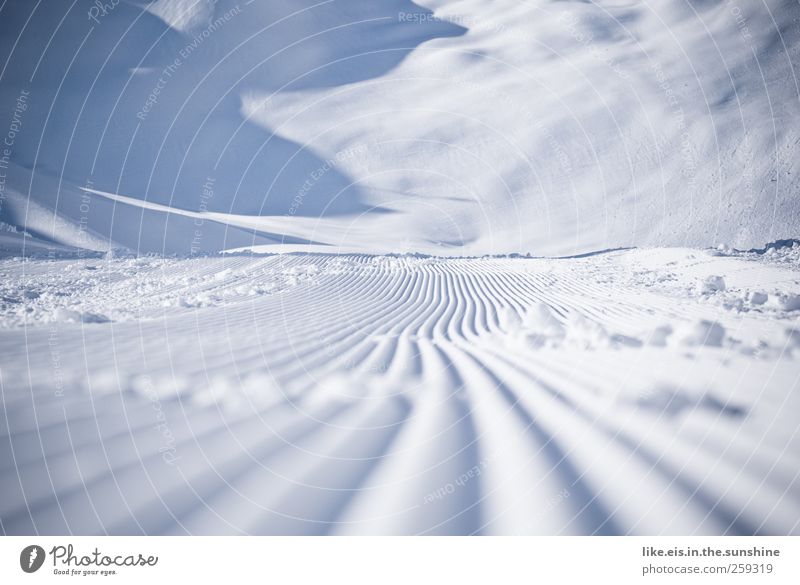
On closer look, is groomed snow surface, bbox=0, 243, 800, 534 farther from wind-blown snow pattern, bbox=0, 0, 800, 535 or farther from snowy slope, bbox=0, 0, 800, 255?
snowy slope, bbox=0, 0, 800, 255

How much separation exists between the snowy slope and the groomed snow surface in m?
1.68

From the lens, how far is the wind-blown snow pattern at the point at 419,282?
4.61 feet

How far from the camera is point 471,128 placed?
5258mm

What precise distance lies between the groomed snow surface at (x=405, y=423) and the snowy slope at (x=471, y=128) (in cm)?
168

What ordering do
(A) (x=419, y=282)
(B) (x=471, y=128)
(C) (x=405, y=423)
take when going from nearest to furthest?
(C) (x=405, y=423), (A) (x=419, y=282), (B) (x=471, y=128)
